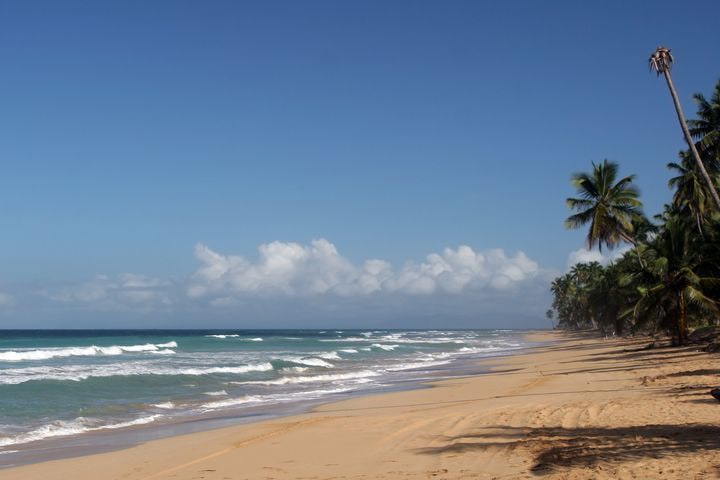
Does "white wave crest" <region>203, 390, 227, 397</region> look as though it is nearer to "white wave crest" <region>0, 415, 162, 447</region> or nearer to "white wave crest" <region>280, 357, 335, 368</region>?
"white wave crest" <region>0, 415, 162, 447</region>

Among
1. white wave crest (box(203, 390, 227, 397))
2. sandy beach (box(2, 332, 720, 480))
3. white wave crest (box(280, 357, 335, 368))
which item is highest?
sandy beach (box(2, 332, 720, 480))

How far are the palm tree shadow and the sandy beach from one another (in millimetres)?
16

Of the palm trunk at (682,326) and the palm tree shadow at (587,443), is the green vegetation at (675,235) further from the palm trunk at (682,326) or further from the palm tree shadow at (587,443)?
the palm tree shadow at (587,443)

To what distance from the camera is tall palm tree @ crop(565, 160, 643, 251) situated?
109ft

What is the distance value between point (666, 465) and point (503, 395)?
A: 10.6 m

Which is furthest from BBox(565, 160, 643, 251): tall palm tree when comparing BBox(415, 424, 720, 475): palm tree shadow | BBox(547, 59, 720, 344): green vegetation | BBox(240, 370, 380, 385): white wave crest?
BBox(415, 424, 720, 475): palm tree shadow

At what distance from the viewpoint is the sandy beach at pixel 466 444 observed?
811 cm

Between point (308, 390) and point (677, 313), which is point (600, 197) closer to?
point (677, 313)

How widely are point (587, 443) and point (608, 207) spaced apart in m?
26.7

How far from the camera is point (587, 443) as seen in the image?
9164 millimetres

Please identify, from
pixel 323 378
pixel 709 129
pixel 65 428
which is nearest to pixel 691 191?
pixel 709 129

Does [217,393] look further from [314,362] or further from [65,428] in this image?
[314,362]

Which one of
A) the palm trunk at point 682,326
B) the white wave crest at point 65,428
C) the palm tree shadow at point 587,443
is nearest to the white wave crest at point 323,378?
the white wave crest at point 65,428

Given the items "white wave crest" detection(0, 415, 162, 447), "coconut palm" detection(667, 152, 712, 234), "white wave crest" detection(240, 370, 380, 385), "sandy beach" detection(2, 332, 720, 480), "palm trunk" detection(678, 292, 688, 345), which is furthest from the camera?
"coconut palm" detection(667, 152, 712, 234)
